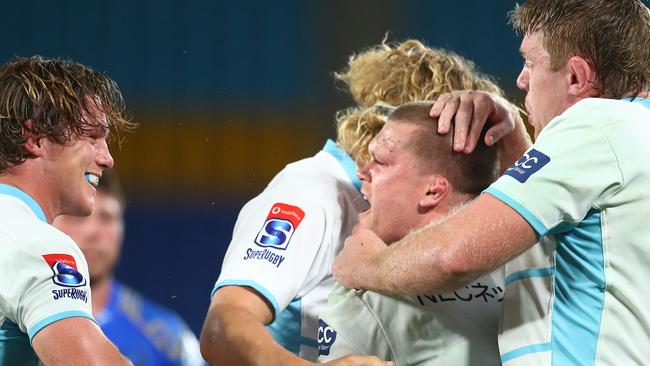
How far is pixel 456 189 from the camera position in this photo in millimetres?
2297

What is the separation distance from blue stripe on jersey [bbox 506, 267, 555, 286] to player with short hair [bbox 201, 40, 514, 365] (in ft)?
1.13

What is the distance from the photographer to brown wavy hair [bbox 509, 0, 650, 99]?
1998 millimetres

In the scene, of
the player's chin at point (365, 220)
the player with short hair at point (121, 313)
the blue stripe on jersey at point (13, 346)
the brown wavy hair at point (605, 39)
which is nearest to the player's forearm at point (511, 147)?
the player's chin at point (365, 220)

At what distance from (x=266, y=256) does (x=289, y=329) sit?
13.3 inches

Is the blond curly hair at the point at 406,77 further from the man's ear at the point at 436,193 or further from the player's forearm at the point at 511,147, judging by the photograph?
the man's ear at the point at 436,193

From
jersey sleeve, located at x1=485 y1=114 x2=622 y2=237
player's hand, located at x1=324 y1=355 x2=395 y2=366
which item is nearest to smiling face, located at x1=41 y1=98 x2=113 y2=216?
player's hand, located at x1=324 y1=355 x2=395 y2=366

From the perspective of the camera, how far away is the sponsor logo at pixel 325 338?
2273mm

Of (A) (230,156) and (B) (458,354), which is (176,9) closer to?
(A) (230,156)

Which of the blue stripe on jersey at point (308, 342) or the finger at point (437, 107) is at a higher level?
the finger at point (437, 107)

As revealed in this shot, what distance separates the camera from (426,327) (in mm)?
2115

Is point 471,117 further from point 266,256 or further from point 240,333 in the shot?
point 240,333

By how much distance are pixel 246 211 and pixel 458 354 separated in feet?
2.27

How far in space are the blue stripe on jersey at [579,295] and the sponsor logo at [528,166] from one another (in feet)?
0.43

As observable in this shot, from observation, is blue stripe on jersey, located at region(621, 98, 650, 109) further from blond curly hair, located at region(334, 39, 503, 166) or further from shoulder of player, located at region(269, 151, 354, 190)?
blond curly hair, located at region(334, 39, 503, 166)
